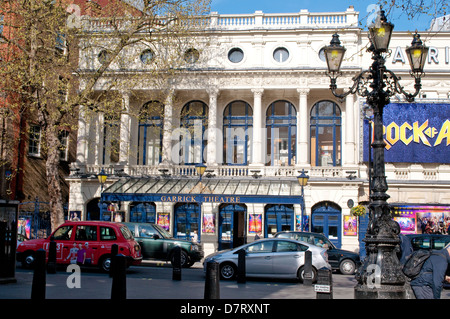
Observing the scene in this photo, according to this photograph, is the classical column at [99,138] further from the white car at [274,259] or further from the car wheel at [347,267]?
the white car at [274,259]

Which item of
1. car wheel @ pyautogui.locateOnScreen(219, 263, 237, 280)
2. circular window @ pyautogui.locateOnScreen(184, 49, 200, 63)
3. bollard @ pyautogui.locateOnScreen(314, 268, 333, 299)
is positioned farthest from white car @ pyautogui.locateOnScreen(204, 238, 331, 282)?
circular window @ pyautogui.locateOnScreen(184, 49, 200, 63)

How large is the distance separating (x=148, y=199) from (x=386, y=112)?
56.0 feet

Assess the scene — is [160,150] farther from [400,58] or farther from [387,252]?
[387,252]

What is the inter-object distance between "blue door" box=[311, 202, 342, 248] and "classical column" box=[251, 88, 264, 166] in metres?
5.12

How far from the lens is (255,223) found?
3269cm

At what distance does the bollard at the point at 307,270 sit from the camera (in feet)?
52.3

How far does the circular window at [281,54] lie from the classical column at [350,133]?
17.3 feet

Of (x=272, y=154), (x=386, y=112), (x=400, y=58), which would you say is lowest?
(x=272, y=154)

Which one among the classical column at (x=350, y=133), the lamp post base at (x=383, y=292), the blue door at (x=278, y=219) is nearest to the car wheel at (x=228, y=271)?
the lamp post base at (x=383, y=292)

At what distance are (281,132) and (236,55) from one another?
6.38 m

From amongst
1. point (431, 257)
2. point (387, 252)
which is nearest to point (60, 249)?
point (387, 252)

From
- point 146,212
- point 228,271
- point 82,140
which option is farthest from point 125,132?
point 228,271

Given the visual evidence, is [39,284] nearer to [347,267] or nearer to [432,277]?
[432,277]
